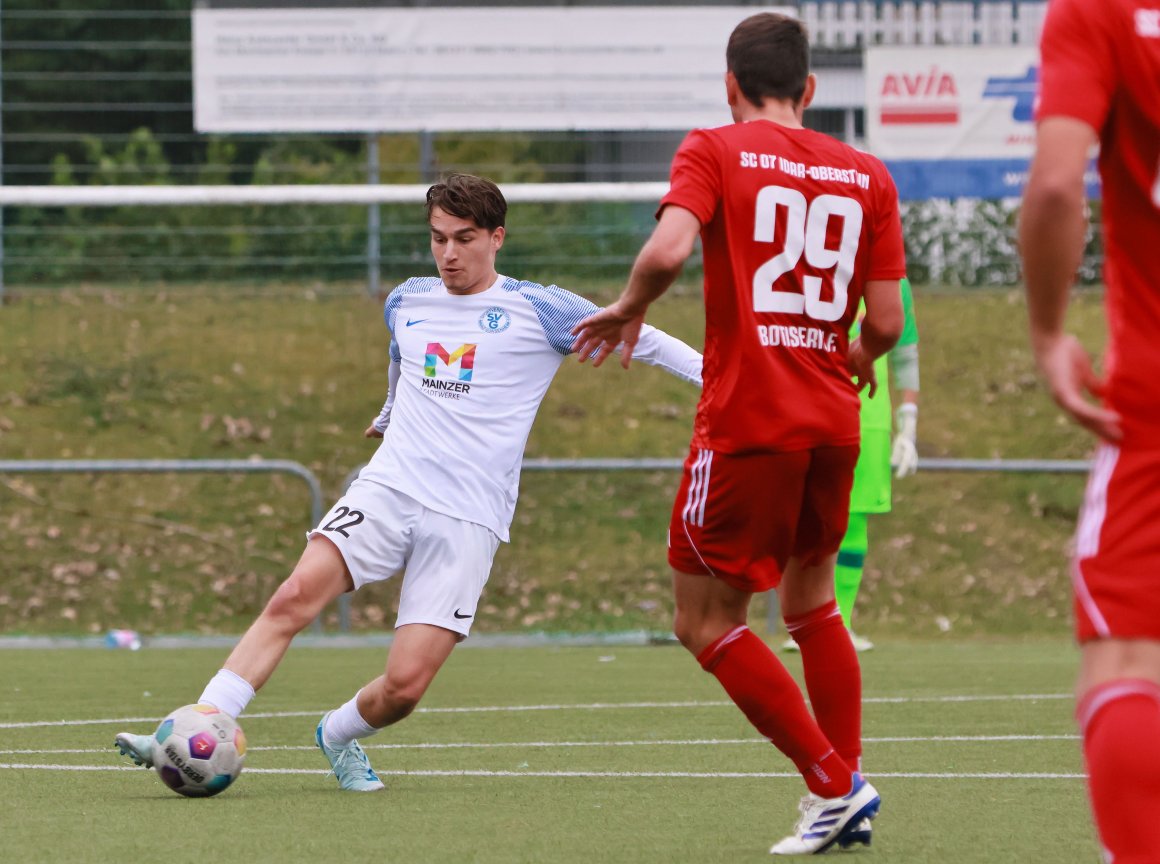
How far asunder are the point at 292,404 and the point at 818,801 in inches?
461

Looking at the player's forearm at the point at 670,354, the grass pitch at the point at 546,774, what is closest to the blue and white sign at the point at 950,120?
the grass pitch at the point at 546,774

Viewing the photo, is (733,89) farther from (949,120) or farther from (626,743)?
(949,120)

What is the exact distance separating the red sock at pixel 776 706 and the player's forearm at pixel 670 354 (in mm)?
1061

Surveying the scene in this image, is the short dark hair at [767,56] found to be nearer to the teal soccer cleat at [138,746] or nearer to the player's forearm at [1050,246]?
the player's forearm at [1050,246]

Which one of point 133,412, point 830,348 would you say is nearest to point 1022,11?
point 133,412

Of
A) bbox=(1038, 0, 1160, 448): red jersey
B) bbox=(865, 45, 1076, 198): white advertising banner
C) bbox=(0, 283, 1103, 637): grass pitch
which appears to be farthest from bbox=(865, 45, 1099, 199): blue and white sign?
bbox=(1038, 0, 1160, 448): red jersey

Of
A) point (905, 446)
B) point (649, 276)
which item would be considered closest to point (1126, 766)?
point (649, 276)

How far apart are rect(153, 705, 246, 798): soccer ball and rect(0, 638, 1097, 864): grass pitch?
75mm

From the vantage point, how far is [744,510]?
14.4 ft

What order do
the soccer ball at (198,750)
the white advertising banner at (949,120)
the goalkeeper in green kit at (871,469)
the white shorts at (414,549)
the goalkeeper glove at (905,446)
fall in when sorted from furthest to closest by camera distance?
1. the white advertising banner at (949,120)
2. the goalkeeper glove at (905,446)
3. the goalkeeper in green kit at (871,469)
4. the white shorts at (414,549)
5. the soccer ball at (198,750)

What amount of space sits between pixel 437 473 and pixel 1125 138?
3173mm

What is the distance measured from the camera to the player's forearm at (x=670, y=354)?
5367 mm

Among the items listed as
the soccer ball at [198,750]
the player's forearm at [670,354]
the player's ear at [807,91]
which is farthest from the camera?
the player's forearm at [670,354]

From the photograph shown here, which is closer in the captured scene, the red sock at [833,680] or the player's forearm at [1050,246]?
the player's forearm at [1050,246]
